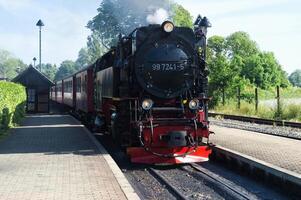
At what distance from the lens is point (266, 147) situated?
12297 mm

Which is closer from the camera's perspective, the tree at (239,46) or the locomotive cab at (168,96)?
the locomotive cab at (168,96)

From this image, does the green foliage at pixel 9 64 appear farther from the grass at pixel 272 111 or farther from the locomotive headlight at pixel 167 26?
the locomotive headlight at pixel 167 26

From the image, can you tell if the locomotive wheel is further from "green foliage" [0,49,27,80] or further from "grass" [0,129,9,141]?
"green foliage" [0,49,27,80]

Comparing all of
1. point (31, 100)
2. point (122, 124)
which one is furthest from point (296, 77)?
point (122, 124)

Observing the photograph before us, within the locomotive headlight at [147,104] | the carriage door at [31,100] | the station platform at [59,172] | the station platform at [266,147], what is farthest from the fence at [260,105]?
the locomotive headlight at [147,104]

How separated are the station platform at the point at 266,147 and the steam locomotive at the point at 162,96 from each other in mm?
1316

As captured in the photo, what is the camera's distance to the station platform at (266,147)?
9.98m

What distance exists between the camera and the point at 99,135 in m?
18.6

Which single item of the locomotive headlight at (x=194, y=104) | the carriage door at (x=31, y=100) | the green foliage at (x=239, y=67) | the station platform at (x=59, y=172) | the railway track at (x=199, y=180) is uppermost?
the green foliage at (x=239, y=67)

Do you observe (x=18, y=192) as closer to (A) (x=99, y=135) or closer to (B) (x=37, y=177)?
(B) (x=37, y=177)

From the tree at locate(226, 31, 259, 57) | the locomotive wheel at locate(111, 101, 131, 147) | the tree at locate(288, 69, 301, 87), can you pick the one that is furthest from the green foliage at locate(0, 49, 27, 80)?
the locomotive wheel at locate(111, 101, 131, 147)

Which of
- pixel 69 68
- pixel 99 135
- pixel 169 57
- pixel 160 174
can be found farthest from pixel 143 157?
pixel 69 68

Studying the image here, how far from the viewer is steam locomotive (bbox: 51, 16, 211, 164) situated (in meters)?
10.9

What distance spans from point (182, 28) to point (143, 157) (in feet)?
11.4
